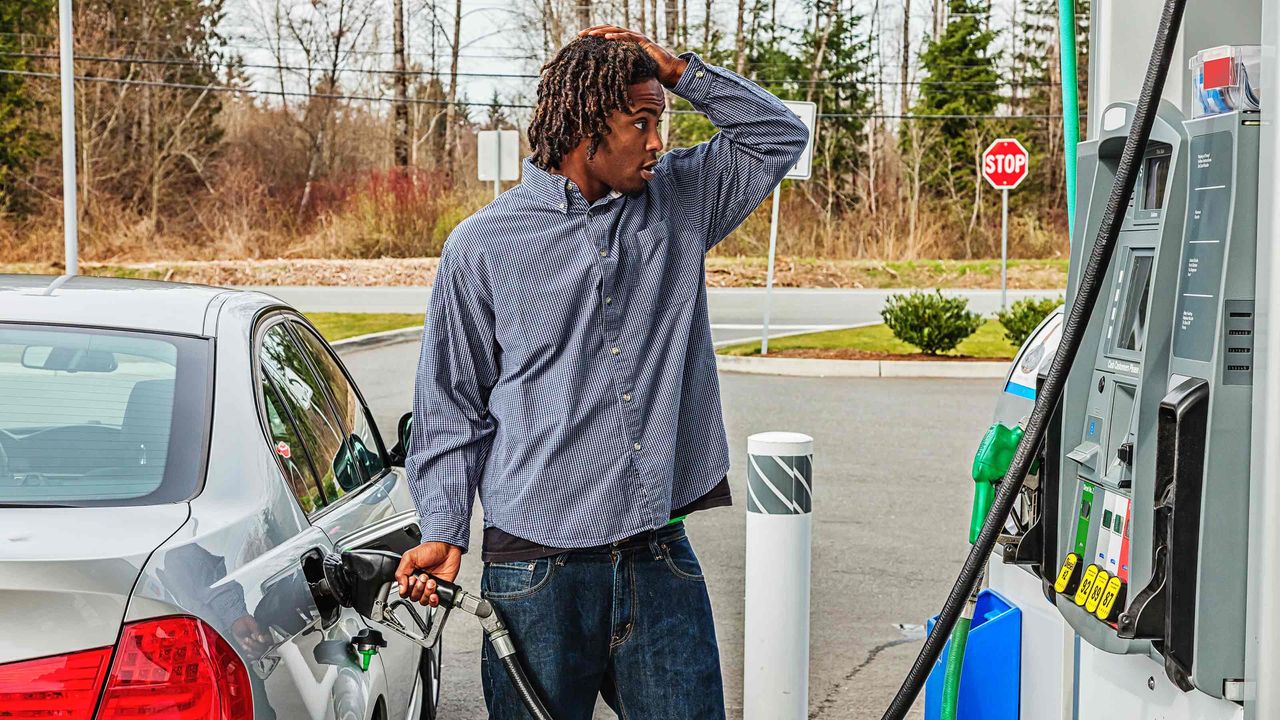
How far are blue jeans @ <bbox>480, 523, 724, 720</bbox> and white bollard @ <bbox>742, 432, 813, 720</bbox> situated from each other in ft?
3.71

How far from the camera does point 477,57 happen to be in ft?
126

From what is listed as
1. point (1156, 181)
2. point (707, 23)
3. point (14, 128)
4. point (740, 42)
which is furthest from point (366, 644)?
point (740, 42)

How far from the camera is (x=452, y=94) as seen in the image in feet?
126

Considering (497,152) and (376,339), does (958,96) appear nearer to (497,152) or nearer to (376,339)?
(497,152)

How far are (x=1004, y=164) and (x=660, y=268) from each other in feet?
64.8

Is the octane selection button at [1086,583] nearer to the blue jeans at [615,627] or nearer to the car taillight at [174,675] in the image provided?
the blue jeans at [615,627]

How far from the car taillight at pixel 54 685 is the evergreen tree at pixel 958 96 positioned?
3599cm

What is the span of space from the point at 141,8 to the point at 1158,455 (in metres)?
38.5

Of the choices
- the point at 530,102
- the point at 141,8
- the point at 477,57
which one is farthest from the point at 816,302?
the point at 141,8

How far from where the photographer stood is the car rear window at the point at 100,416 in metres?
2.37

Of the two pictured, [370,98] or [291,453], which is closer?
[291,453]

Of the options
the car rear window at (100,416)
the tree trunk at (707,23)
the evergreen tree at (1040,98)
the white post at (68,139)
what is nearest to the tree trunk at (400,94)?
the tree trunk at (707,23)

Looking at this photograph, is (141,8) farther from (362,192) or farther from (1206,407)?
(1206,407)

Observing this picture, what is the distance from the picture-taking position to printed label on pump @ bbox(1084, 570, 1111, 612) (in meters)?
2.50
